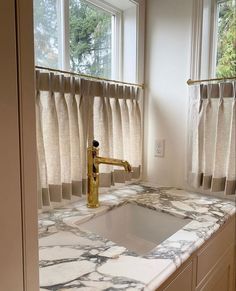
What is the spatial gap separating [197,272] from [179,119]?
0.89 meters

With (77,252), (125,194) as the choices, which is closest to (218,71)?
(125,194)

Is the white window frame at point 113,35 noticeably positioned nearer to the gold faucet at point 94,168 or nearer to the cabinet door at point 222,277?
the gold faucet at point 94,168

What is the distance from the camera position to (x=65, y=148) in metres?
1.19

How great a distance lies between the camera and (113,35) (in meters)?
1.63

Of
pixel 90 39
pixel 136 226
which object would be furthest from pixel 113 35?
pixel 136 226

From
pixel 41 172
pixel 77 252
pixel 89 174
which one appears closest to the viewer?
pixel 77 252

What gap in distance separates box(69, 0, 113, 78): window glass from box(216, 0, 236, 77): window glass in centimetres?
66

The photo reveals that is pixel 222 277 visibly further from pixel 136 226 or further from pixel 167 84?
pixel 167 84

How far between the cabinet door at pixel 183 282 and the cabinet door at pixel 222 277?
11 centimetres

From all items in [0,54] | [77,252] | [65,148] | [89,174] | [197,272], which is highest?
[0,54]

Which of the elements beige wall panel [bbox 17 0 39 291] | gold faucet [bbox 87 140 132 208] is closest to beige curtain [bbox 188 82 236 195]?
gold faucet [bbox 87 140 132 208]

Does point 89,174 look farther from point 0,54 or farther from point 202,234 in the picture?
point 0,54

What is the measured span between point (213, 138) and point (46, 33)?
103 cm

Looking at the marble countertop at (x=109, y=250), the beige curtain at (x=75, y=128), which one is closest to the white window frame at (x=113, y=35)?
the beige curtain at (x=75, y=128)
